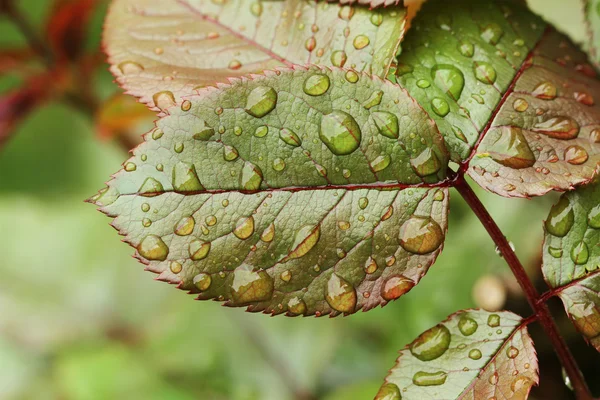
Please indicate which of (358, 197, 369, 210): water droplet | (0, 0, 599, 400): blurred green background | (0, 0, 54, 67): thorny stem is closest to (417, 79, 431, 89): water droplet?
(358, 197, 369, 210): water droplet

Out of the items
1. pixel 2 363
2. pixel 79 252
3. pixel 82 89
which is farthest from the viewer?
pixel 79 252

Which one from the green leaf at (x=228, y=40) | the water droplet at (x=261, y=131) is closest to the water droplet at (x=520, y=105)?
the green leaf at (x=228, y=40)

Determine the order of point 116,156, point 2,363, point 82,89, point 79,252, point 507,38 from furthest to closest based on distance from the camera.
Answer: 1. point 116,156
2. point 79,252
3. point 2,363
4. point 82,89
5. point 507,38

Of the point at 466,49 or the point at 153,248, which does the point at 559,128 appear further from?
the point at 153,248

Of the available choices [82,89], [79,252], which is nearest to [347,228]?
[82,89]

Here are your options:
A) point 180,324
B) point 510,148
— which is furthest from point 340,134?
point 180,324

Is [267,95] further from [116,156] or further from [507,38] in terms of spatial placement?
[116,156]

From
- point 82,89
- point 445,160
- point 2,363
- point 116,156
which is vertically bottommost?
point 2,363
